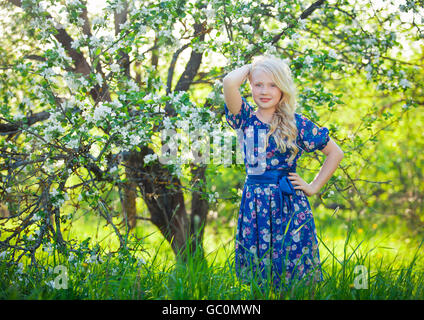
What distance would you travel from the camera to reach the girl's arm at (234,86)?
223 centimetres

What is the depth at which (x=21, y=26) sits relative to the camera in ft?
12.3

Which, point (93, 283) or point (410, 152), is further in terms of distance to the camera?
point (410, 152)

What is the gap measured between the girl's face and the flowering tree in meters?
0.49

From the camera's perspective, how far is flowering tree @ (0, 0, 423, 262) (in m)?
2.52

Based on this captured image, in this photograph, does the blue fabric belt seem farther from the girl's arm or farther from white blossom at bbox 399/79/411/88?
white blossom at bbox 399/79/411/88

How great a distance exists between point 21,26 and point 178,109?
2.02m

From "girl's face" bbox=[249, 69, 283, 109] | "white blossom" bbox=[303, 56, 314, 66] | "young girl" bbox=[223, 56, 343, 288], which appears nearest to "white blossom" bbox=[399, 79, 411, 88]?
"white blossom" bbox=[303, 56, 314, 66]

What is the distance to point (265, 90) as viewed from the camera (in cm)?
229

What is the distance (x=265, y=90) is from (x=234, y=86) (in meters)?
0.18

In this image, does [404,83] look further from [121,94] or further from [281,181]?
[121,94]

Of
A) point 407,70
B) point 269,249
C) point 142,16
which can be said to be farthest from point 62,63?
point 407,70

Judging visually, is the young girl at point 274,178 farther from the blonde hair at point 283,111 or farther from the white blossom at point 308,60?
the white blossom at point 308,60

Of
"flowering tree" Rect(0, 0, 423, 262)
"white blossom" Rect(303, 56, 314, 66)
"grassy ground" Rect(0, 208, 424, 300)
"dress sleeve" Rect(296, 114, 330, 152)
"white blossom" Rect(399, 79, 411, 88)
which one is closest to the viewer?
"grassy ground" Rect(0, 208, 424, 300)
